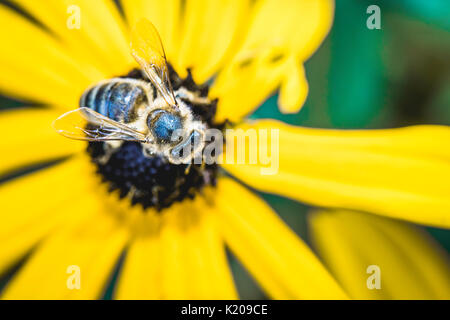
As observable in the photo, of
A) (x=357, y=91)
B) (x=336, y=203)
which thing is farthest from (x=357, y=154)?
(x=357, y=91)

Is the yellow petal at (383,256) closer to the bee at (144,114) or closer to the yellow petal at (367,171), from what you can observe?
the yellow petal at (367,171)

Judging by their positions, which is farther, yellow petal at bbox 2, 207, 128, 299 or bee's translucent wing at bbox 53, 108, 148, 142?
yellow petal at bbox 2, 207, 128, 299

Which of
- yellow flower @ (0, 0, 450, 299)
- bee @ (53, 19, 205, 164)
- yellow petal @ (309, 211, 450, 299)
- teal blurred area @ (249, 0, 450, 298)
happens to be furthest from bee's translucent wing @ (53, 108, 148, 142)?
yellow petal @ (309, 211, 450, 299)

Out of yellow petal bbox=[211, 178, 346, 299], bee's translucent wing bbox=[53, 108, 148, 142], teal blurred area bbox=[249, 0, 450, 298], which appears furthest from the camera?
teal blurred area bbox=[249, 0, 450, 298]

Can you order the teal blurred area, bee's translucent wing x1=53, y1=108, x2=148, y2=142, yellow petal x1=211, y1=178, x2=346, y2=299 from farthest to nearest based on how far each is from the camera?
the teal blurred area, yellow petal x1=211, y1=178, x2=346, y2=299, bee's translucent wing x1=53, y1=108, x2=148, y2=142

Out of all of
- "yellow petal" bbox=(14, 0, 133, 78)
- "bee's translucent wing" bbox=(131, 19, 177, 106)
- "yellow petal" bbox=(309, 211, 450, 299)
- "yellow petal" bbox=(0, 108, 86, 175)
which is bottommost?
"yellow petal" bbox=(309, 211, 450, 299)

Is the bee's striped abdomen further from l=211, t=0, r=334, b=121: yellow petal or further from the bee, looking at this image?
l=211, t=0, r=334, b=121: yellow petal

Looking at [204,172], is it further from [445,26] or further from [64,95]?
[445,26]

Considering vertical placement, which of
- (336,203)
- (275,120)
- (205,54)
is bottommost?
(336,203)

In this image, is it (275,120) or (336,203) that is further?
(275,120)
